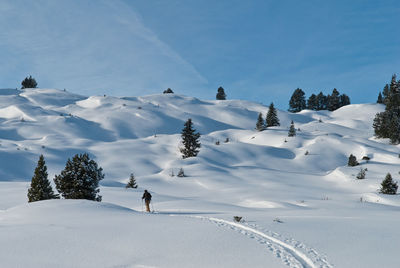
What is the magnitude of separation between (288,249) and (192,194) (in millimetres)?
15603

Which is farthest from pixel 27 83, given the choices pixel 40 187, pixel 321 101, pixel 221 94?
pixel 321 101

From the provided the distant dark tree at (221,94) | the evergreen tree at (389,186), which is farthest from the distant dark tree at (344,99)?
the evergreen tree at (389,186)

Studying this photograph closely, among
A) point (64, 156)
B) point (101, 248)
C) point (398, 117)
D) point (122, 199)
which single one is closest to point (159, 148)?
point (64, 156)

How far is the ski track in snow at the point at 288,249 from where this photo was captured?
6.59 metres

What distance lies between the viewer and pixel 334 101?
95.0 meters

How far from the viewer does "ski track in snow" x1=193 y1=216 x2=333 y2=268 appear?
6587 millimetres

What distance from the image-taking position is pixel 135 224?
30.5 feet

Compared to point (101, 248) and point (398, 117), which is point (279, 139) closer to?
point (398, 117)

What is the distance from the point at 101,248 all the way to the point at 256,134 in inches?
1701

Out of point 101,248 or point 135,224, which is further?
point 135,224

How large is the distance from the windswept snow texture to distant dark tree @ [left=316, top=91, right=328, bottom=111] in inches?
1047

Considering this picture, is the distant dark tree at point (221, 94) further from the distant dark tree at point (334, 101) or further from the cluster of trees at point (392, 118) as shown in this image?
the cluster of trees at point (392, 118)

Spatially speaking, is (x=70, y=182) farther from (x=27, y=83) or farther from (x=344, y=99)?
(x=344, y=99)

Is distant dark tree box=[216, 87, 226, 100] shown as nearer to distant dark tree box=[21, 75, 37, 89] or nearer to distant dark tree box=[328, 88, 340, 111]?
distant dark tree box=[328, 88, 340, 111]
